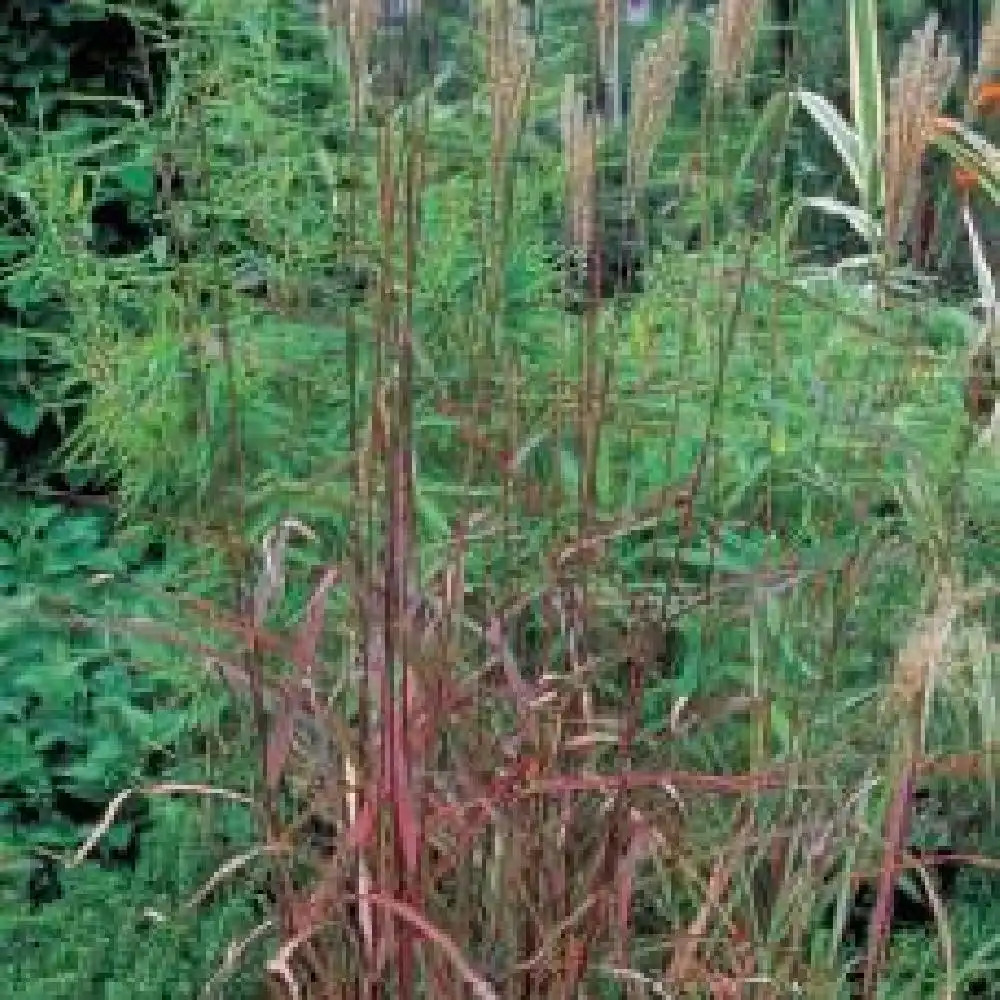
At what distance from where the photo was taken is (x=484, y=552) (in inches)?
142

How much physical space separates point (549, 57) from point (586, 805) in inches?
89.8

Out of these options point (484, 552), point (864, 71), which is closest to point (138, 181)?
point (484, 552)

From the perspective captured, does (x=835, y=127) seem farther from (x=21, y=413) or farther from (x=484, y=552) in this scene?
(x=484, y=552)

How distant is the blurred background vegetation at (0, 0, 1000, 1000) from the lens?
2.80m

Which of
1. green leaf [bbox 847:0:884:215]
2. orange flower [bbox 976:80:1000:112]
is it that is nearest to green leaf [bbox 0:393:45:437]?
green leaf [bbox 847:0:884:215]

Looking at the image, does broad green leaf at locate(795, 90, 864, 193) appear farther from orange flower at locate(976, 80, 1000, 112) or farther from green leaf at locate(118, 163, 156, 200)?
green leaf at locate(118, 163, 156, 200)

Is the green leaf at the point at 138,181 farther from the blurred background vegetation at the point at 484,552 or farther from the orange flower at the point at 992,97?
the orange flower at the point at 992,97

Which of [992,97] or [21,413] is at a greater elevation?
[992,97]

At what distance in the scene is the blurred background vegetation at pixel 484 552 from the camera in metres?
2.80

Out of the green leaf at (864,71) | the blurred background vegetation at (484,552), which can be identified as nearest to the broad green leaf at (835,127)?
the green leaf at (864,71)

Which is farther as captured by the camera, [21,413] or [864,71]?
[864,71]

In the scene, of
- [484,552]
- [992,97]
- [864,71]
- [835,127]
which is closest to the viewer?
[484,552]

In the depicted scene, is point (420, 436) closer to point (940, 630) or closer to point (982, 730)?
point (982, 730)

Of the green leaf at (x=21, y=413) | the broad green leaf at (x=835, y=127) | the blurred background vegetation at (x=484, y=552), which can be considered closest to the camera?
the blurred background vegetation at (x=484, y=552)
